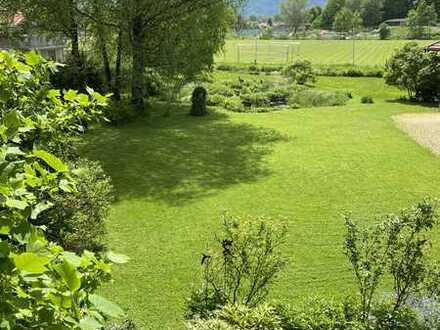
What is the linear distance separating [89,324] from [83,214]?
290 inches

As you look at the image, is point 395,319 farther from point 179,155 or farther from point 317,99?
point 317,99

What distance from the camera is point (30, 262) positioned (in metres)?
1.42

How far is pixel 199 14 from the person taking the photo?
19.4m

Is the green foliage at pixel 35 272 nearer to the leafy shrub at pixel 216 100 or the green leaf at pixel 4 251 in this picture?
the green leaf at pixel 4 251

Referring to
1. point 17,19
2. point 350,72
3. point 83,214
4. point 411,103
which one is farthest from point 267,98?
point 83,214

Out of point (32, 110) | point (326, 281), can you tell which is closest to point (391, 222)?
point (326, 281)

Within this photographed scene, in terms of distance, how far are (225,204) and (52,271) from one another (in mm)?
9940

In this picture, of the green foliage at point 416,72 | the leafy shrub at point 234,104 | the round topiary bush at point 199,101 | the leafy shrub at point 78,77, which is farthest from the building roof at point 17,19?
the green foliage at point 416,72

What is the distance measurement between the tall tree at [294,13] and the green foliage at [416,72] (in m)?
121

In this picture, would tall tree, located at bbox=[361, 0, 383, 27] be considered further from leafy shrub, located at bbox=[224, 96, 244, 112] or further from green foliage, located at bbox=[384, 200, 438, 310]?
green foliage, located at bbox=[384, 200, 438, 310]

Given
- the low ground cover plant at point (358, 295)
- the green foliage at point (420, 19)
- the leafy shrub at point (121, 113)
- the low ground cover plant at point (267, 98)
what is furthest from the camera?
the green foliage at point (420, 19)

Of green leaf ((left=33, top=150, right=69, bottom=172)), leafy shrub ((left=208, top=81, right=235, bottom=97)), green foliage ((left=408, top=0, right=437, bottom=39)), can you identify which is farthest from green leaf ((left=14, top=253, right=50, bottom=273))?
green foliage ((left=408, top=0, right=437, bottom=39))

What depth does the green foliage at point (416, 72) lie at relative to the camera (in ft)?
82.0

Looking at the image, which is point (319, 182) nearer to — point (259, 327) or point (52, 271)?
point (259, 327)
